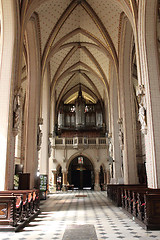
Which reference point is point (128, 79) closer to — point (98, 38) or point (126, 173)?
point (98, 38)

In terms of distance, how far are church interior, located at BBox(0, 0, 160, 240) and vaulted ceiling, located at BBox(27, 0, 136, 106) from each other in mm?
63

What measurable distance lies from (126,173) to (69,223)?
6781 mm

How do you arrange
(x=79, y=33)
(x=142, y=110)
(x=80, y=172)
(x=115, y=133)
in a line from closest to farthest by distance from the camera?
1. (x=142, y=110)
2. (x=79, y=33)
3. (x=115, y=133)
4. (x=80, y=172)

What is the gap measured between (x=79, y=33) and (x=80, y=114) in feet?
30.7

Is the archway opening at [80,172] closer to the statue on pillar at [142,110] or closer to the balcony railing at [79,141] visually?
the balcony railing at [79,141]

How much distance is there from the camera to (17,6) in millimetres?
9000

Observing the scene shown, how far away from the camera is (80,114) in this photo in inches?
943

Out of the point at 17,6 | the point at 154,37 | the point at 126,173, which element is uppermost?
the point at 17,6

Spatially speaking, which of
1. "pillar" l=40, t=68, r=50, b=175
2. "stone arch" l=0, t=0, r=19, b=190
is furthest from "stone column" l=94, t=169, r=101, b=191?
"stone arch" l=0, t=0, r=19, b=190

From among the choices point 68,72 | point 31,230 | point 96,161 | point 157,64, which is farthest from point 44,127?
point 31,230

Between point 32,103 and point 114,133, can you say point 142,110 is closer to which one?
point 32,103

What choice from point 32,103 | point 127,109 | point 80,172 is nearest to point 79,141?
point 80,172

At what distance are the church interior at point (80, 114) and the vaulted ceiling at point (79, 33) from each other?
0.21ft

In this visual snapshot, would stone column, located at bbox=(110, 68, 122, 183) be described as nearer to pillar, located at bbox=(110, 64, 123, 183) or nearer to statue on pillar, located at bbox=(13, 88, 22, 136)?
pillar, located at bbox=(110, 64, 123, 183)
